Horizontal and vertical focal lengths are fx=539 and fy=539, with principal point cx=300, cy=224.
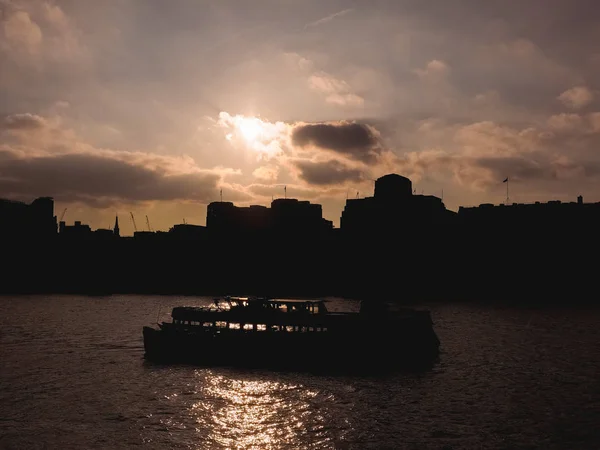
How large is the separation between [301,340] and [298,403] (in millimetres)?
16816

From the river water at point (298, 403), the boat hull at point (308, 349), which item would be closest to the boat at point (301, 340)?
the boat hull at point (308, 349)

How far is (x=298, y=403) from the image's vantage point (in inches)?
2045

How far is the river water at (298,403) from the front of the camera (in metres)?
42.4

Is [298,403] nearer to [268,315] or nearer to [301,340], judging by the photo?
[301,340]

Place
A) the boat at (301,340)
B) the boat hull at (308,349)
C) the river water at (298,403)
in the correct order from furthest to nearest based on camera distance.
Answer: the boat at (301,340)
the boat hull at (308,349)
the river water at (298,403)

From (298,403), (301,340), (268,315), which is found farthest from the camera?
(268,315)

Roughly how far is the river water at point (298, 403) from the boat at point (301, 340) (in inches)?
93.3

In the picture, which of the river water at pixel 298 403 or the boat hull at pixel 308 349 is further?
the boat hull at pixel 308 349

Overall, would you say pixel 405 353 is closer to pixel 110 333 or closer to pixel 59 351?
pixel 59 351

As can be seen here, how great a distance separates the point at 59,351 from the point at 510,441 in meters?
69.9

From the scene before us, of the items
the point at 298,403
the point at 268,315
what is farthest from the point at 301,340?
the point at 298,403

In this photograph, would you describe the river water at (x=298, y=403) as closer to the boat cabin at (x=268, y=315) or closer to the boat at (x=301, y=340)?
the boat at (x=301, y=340)

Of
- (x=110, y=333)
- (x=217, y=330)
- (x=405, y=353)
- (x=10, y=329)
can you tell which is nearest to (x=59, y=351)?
(x=110, y=333)

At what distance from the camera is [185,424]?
151 ft
